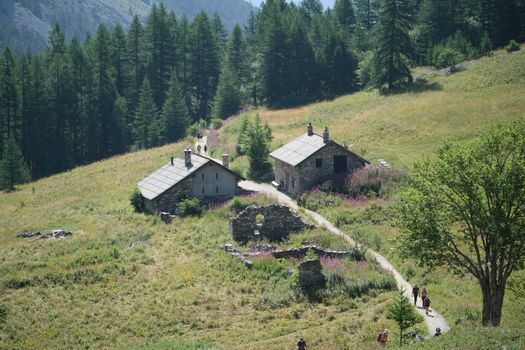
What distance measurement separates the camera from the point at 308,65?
90.1 m

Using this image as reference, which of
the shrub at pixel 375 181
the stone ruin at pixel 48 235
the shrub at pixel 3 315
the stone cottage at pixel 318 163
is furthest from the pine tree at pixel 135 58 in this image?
the shrub at pixel 3 315

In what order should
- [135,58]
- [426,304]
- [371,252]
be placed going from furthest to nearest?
1. [135,58]
2. [371,252]
3. [426,304]

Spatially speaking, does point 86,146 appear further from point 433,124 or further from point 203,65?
point 433,124

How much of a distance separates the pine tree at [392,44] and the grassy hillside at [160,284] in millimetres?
16503

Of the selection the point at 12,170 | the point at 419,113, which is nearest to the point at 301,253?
the point at 419,113

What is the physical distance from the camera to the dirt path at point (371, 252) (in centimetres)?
2561

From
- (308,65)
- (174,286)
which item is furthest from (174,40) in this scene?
(174,286)

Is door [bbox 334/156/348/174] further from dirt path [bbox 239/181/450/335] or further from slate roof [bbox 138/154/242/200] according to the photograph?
slate roof [bbox 138/154/242/200]

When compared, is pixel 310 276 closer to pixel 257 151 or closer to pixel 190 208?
pixel 190 208

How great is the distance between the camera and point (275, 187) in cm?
5244

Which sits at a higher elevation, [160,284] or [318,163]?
[318,163]

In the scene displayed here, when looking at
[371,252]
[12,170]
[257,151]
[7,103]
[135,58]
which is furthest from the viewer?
[135,58]

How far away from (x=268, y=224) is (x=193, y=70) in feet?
203

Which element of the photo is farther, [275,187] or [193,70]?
[193,70]
